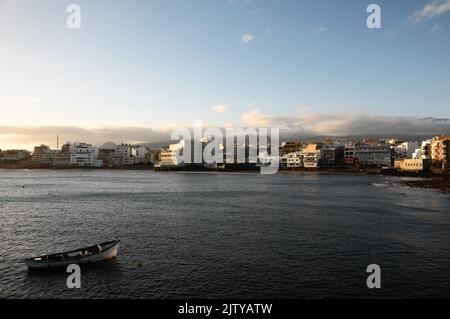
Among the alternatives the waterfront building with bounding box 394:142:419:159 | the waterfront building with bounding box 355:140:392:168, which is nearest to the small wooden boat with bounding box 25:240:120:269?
the waterfront building with bounding box 355:140:392:168

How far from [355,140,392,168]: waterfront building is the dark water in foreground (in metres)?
132

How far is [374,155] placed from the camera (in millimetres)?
183875

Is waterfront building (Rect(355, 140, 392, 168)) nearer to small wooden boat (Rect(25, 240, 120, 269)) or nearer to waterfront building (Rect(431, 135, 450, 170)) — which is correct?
waterfront building (Rect(431, 135, 450, 170))

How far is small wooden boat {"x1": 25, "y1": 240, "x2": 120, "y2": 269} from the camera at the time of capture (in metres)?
25.1

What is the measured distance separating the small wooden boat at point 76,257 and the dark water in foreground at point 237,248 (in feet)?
2.50

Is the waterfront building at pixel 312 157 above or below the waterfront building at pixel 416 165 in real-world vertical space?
above

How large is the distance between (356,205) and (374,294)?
3944 centimetres

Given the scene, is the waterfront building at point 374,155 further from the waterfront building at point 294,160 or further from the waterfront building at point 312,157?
the waterfront building at point 294,160

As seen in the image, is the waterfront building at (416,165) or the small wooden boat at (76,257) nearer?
the small wooden boat at (76,257)

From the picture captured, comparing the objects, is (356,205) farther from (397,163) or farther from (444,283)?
(397,163)

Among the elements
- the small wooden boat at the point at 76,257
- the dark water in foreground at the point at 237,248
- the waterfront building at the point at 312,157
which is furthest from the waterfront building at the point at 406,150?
the small wooden boat at the point at 76,257

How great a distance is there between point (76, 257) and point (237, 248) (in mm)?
12660

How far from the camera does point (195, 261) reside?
27312 millimetres

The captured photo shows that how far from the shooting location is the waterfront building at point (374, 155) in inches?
7156
